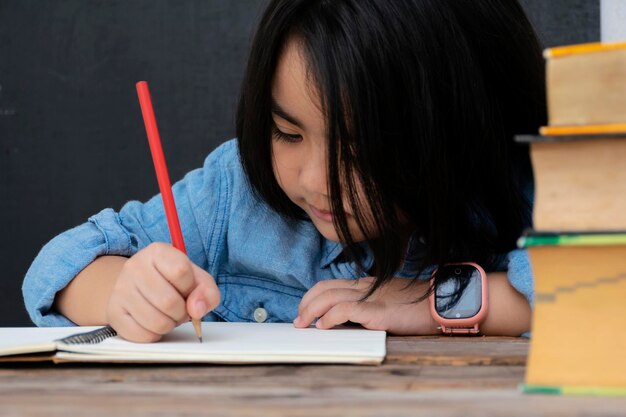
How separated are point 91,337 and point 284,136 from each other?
1.06 feet

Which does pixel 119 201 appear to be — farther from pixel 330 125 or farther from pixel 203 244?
pixel 330 125

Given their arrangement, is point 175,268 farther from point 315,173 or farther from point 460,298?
point 460,298

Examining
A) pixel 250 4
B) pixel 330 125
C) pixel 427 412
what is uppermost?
pixel 250 4

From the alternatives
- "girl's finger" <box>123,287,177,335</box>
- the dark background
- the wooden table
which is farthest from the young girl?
the dark background

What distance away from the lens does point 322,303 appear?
34.1 inches

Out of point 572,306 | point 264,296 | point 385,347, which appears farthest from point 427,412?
point 264,296

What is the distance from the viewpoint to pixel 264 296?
1.15m

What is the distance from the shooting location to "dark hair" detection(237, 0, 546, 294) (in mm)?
855

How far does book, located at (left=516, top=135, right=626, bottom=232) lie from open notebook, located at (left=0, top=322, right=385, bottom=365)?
0.62ft

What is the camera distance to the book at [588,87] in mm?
460

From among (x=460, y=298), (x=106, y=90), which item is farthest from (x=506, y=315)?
(x=106, y=90)

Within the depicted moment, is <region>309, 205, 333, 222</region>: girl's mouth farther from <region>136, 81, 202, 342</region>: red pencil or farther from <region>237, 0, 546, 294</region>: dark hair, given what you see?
<region>136, 81, 202, 342</region>: red pencil

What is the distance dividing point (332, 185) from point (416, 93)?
5.1 inches

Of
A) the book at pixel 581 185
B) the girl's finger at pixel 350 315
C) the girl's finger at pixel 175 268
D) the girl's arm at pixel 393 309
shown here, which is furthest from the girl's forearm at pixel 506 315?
the book at pixel 581 185
